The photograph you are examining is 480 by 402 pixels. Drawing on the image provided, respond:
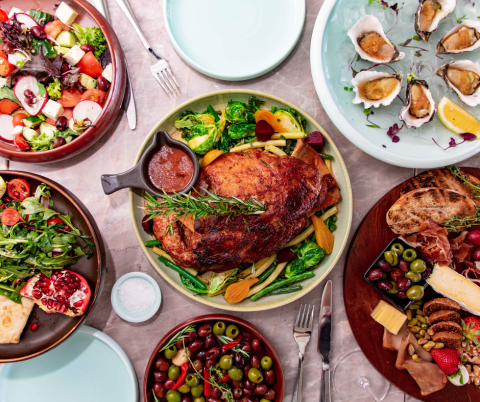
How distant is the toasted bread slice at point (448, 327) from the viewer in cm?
261

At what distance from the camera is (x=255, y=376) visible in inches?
107

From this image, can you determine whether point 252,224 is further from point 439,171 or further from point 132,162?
point 439,171

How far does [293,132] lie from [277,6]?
3.83 ft

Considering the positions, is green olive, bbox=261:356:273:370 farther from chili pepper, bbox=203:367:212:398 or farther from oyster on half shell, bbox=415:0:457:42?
oyster on half shell, bbox=415:0:457:42

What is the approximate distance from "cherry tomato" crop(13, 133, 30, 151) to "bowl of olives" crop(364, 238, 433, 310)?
309 cm

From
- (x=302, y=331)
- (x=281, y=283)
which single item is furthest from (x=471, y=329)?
(x=281, y=283)

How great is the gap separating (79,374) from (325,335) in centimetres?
228

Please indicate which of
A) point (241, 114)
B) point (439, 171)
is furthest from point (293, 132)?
point (439, 171)

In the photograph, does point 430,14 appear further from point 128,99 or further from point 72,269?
point 72,269

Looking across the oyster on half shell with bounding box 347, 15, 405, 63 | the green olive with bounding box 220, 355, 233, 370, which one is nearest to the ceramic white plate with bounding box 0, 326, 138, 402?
the green olive with bounding box 220, 355, 233, 370

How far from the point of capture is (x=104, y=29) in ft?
8.68

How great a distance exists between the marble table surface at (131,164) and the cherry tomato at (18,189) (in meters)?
0.34

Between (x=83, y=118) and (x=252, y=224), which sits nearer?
(x=252, y=224)

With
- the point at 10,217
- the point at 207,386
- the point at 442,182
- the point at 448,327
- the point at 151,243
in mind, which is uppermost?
the point at 10,217
